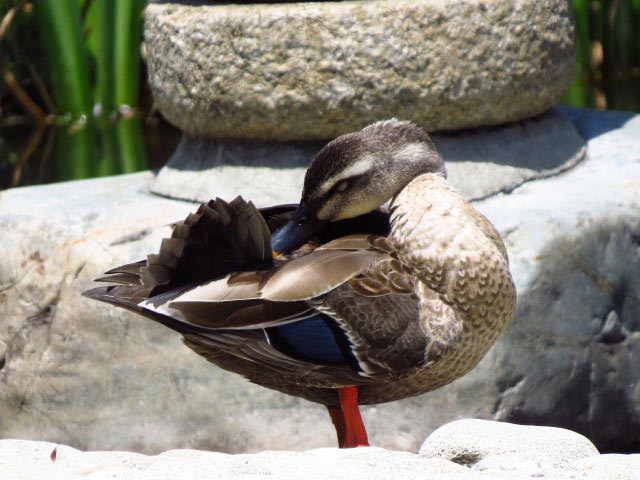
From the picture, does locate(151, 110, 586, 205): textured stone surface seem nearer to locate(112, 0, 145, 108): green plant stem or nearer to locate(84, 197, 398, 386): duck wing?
locate(84, 197, 398, 386): duck wing

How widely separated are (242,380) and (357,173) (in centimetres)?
115

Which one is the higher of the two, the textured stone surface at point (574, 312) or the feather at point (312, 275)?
the feather at point (312, 275)

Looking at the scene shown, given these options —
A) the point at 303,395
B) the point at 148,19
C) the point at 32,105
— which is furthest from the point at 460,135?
the point at 32,105

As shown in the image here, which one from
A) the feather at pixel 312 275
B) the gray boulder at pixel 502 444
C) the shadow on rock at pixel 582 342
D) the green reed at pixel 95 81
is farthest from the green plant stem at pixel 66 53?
the gray boulder at pixel 502 444

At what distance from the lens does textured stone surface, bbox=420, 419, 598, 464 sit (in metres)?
2.91

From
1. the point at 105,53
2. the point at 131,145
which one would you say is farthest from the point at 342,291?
the point at 105,53

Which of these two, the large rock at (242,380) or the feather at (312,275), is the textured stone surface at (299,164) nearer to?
the large rock at (242,380)

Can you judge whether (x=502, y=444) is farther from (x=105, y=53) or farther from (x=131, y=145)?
(x=105, y=53)

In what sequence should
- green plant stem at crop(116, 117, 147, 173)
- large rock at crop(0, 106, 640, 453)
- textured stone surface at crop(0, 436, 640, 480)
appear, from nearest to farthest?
textured stone surface at crop(0, 436, 640, 480) → large rock at crop(0, 106, 640, 453) → green plant stem at crop(116, 117, 147, 173)

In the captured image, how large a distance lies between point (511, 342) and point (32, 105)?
186 inches

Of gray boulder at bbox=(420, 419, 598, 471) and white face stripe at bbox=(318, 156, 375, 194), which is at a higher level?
white face stripe at bbox=(318, 156, 375, 194)

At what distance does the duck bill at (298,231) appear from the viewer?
320cm

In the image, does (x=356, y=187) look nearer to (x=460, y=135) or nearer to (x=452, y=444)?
(x=452, y=444)

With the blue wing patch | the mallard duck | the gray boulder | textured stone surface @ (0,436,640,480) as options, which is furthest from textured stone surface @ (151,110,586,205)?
textured stone surface @ (0,436,640,480)
